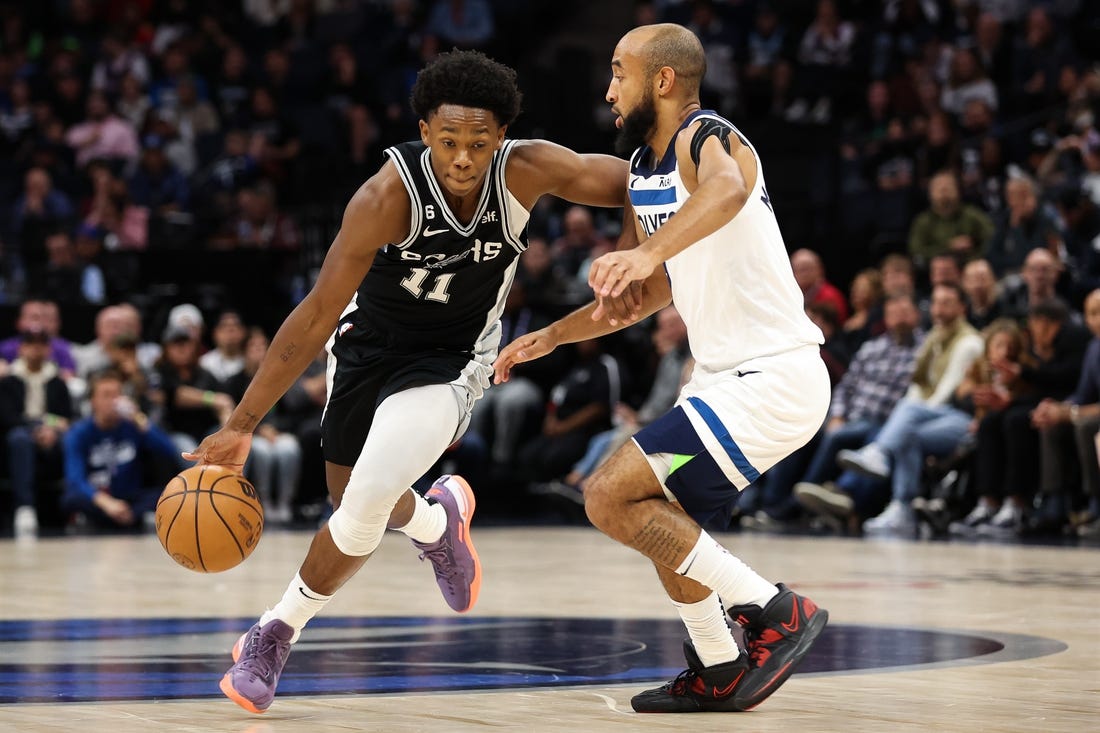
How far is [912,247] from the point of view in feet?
41.2

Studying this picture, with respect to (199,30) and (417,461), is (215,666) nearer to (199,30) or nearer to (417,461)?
(417,461)

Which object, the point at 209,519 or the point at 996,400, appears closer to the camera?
the point at 209,519

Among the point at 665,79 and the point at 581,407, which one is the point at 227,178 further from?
the point at 665,79

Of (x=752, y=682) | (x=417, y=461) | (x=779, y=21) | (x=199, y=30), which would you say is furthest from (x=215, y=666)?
(x=199, y=30)

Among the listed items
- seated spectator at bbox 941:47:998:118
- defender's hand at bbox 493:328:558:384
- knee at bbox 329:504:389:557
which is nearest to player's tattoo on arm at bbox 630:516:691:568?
defender's hand at bbox 493:328:558:384

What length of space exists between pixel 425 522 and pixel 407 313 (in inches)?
30.2

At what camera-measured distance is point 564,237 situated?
1402 cm

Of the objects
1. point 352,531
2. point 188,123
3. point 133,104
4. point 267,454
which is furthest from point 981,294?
point 133,104

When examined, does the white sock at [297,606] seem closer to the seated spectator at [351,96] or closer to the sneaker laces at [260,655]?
the sneaker laces at [260,655]

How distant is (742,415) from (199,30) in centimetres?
1528

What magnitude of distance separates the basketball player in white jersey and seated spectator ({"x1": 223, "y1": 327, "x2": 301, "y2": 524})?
844 cm

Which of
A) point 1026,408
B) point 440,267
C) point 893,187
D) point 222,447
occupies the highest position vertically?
point 893,187

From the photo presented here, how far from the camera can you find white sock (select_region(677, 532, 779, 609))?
13.7ft

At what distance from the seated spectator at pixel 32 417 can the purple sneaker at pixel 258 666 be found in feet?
25.8
